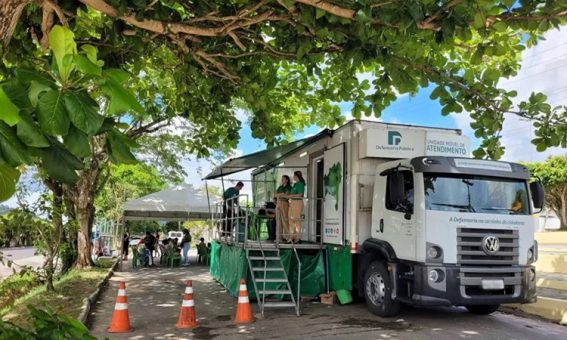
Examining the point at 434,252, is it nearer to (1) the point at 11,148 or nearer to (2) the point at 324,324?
(2) the point at 324,324

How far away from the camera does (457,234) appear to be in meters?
8.19

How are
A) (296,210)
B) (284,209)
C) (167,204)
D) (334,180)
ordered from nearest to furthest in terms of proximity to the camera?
(334,180)
(296,210)
(284,209)
(167,204)

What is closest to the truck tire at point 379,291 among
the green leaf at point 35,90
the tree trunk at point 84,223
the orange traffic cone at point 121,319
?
the orange traffic cone at point 121,319

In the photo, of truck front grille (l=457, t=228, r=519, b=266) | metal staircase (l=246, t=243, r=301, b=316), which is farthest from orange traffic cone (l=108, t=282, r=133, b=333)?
truck front grille (l=457, t=228, r=519, b=266)

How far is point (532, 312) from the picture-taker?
9.59 metres

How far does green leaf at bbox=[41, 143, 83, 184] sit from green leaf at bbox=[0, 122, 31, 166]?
10 cm

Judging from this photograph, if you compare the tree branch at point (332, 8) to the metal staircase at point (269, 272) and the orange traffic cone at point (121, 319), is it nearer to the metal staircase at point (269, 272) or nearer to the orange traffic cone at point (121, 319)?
the orange traffic cone at point (121, 319)

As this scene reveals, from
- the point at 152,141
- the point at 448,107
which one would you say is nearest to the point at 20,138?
the point at 448,107

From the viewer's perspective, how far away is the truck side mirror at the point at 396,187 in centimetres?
854

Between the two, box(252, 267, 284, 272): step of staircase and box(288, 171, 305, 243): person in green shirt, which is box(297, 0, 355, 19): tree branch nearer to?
box(252, 267, 284, 272): step of staircase

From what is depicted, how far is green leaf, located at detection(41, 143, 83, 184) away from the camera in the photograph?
55.1 inches

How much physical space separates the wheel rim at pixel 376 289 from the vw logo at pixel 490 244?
74.3 inches

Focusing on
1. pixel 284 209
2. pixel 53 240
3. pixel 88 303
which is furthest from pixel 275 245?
pixel 53 240

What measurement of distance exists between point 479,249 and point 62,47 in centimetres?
810
